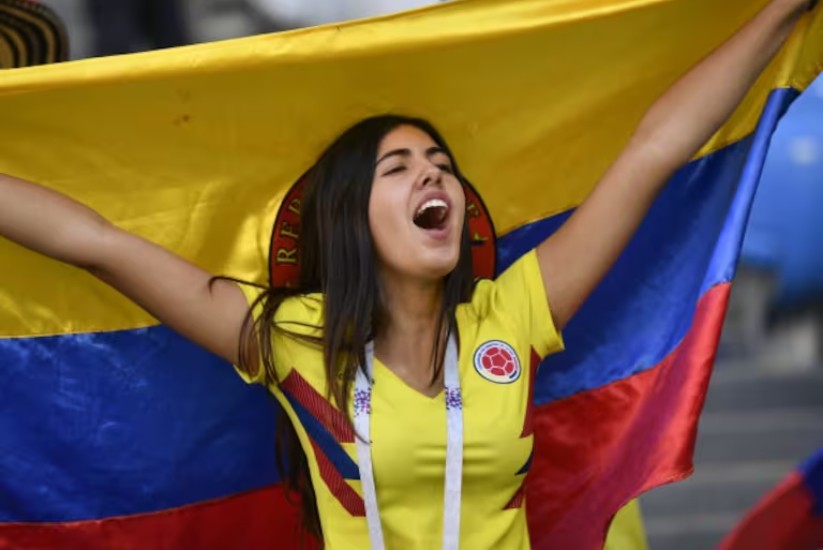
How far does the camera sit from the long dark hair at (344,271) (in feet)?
8.86

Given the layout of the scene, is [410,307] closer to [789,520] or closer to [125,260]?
[125,260]

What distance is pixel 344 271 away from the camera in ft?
9.12

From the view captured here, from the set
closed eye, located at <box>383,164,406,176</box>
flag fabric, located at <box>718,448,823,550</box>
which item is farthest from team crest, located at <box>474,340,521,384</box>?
flag fabric, located at <box>718,448,823,550</box>

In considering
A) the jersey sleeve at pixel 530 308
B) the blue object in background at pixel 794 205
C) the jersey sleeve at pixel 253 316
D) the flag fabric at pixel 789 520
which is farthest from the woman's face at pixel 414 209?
the blue object in background at pixel 794 205

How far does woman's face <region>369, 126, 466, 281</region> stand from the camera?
2.69 meters

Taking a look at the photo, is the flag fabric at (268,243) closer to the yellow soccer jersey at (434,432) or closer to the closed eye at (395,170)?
the closed eye at (395,170)

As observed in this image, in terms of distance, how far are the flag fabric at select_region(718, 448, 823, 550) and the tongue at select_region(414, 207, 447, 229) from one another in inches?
30.3

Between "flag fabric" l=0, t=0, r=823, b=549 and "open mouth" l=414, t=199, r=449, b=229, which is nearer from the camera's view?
"open mouth" l=414, t=199, r=449, b=229

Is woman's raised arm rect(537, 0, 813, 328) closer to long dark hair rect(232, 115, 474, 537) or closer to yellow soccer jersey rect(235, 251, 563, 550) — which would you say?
yellow soccer jersey rect(235, 251, 563, 550)

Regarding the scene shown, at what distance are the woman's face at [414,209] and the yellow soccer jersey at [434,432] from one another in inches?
5.7

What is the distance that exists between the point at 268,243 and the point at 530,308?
2.07ft

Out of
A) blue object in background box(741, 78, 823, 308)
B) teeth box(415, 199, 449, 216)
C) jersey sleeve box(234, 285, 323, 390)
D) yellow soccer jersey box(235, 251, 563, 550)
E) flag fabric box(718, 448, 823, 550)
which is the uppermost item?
blue object in background box(741, 78, 823, 308)

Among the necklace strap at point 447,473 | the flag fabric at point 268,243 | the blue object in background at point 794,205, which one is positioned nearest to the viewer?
the necklace strap at point 447,473

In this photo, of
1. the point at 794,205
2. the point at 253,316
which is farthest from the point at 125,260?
the point at 794,205
